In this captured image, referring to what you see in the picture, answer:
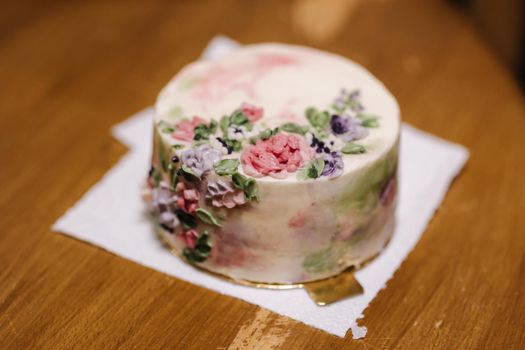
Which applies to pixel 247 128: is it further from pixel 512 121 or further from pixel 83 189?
pixel 512 121

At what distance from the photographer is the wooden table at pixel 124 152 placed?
107 centimetres

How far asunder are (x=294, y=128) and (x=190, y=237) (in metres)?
0.23

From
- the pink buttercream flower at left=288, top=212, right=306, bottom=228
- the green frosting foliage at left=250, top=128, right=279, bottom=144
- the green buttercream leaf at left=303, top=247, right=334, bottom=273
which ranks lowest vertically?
the green buttercream leaf at left=303, top=247, right=334, bottom=273

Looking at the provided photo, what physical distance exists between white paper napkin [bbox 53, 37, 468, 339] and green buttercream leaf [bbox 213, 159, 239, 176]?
8.2 inches

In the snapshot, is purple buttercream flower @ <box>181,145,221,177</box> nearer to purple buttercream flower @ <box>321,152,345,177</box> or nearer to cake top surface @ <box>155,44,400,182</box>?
cake top surface @ <box>155,44,400,182</box>

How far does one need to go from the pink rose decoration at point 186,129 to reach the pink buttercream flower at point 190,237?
0.14 metres

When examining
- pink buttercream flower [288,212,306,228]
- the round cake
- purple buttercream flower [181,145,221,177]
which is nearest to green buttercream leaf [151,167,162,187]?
the round cake

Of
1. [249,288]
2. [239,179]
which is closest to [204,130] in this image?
[239,179]

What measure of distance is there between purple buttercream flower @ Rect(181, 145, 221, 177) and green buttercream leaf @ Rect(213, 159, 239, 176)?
0.01m

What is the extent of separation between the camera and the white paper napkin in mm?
1099

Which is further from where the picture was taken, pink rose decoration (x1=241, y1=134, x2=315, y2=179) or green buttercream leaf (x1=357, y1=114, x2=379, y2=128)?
green buttercream leaf (x1=357, y1=114, x2=379, y2=128)

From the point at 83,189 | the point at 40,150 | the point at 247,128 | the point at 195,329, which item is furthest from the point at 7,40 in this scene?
the point at 195,329

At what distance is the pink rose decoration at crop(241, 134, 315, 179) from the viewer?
39.9 inches

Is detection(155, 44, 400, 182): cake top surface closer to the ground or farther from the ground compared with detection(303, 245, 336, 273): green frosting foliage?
farther from the ground
